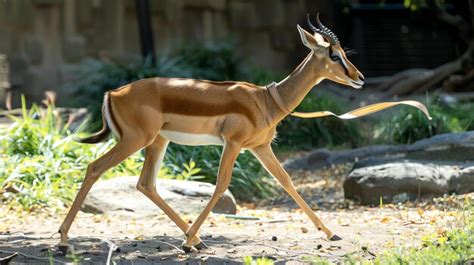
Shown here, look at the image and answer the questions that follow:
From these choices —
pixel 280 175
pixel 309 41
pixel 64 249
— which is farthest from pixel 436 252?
pixel 64 249

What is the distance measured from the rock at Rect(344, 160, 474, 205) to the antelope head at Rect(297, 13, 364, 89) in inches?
115

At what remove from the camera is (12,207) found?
8938mm

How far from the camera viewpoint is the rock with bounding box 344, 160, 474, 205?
31.0ft

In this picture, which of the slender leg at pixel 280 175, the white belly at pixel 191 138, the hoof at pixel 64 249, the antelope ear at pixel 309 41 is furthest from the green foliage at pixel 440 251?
the hoof at pixel 64 249

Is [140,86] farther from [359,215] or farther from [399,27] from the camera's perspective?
[399,27]

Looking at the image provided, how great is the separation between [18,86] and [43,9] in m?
1.61

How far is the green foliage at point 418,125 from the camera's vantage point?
42.3 ft

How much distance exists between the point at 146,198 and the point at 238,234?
170cm

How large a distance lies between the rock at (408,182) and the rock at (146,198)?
4.84 feet

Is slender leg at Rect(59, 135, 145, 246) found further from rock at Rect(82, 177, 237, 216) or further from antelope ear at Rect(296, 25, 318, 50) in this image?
rock at Rect(82, 177, 237, 216)

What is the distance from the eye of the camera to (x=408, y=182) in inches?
373

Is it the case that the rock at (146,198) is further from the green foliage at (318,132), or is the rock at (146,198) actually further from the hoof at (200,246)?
the green foliage at (318,132)

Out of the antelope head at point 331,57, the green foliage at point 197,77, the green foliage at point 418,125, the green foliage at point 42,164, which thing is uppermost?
the antelope head at point 331,57

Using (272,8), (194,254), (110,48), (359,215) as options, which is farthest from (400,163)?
(272,8)
